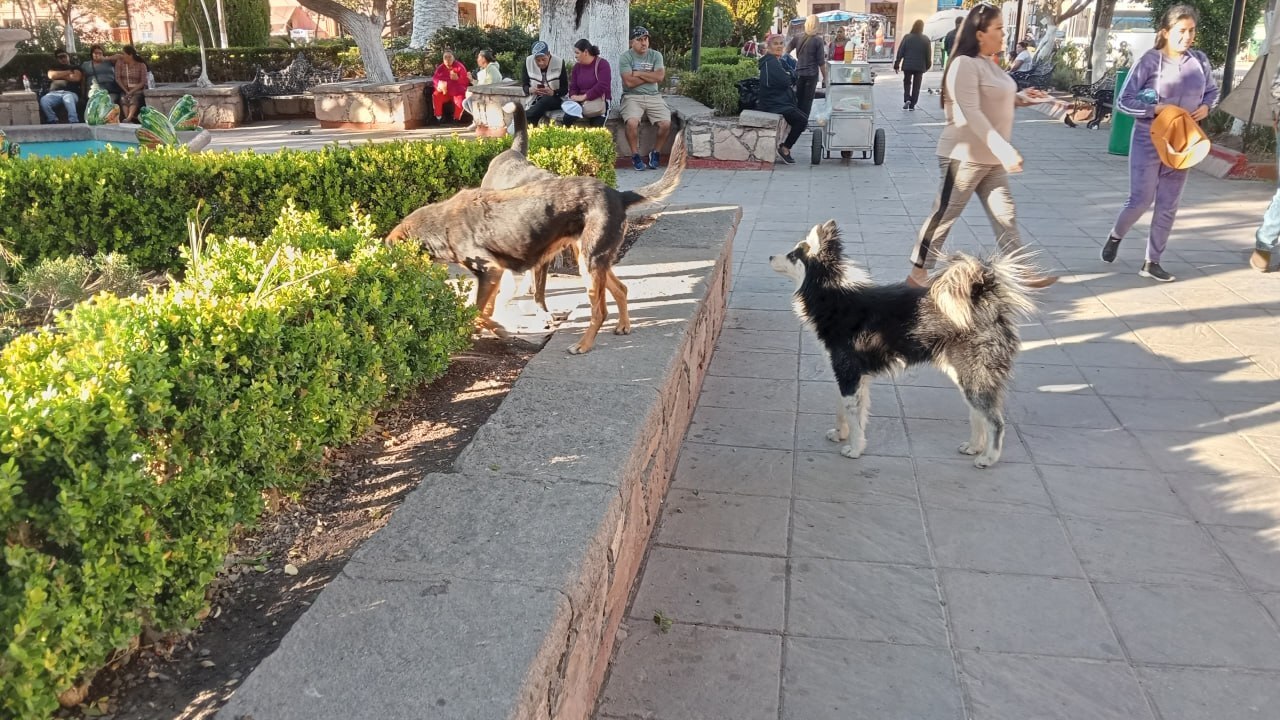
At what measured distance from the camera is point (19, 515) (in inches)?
82.7

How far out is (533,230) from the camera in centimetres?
488

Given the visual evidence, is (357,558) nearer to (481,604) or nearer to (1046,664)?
(481,604)

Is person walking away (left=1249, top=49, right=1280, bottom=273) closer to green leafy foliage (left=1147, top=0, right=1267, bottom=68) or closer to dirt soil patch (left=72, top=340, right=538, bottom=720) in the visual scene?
dirt soil patch (left=72, top=340, right=538, bottom=720)

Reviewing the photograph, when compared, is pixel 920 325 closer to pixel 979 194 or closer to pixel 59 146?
pixel 979 194

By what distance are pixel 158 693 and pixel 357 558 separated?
0.63 meters

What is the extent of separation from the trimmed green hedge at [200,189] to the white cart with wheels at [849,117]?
662cm

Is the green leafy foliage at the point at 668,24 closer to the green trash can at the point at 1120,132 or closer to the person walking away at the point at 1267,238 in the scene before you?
the green trash can at the point at 1120,132

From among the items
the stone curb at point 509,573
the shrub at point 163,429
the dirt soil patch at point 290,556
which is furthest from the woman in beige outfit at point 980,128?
the shrub at point 163,429

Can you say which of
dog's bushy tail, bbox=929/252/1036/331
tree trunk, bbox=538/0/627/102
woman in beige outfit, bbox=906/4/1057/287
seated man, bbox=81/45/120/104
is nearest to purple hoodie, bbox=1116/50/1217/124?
woman in beige outfit, bbox=906/4/1057/287

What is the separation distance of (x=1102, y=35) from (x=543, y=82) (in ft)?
49.5

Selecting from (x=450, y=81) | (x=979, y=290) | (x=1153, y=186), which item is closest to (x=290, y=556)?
(x=979, y=290)

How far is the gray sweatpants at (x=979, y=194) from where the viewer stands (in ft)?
21.2

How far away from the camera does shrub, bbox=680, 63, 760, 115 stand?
1501 centimetres

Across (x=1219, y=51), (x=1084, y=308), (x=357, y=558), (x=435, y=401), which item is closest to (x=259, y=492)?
(x=357, y=558)
